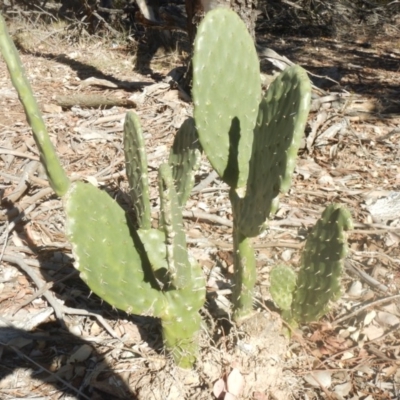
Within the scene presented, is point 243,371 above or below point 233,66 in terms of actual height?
below

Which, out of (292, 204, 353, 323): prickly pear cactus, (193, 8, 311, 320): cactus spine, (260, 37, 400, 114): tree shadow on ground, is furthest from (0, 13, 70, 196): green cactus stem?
(260, 37, 400, 114): tree shadow on ground

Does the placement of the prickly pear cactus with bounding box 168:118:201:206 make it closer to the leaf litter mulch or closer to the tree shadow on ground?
the leaf litter mulch

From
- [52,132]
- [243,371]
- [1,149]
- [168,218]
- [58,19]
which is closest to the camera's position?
[168,218]

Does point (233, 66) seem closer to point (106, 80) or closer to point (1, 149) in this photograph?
point (1, 149)

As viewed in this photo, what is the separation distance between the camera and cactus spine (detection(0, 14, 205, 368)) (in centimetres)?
165

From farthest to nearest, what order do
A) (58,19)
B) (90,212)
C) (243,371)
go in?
(58,19)
(243,371)
(90,212)

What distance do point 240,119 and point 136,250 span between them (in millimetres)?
568

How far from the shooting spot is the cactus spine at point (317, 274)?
1.79m

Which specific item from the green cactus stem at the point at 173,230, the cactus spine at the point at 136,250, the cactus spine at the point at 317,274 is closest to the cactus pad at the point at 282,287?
the cactus spine at the point at 317,274

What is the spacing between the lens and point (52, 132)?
4.29 m

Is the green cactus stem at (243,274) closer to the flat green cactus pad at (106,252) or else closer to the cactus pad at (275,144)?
the cactus pad at (275,144)

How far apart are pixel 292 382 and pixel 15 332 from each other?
116 centimetres

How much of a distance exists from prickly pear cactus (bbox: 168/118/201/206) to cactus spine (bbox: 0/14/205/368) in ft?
0.04

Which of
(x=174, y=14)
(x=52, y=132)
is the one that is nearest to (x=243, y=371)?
(x=52, y=132)
